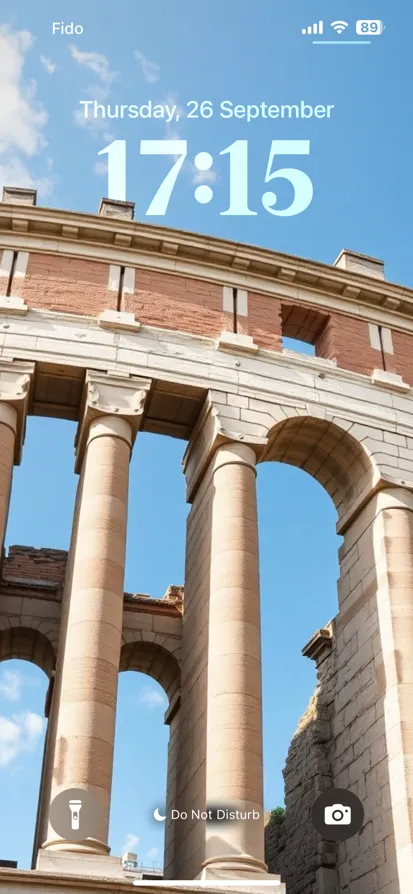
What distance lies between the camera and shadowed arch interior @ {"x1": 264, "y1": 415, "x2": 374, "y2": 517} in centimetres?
2062

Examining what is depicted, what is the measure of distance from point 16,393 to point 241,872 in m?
9.64

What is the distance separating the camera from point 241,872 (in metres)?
14.3

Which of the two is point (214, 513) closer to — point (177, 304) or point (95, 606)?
point (95, 606)

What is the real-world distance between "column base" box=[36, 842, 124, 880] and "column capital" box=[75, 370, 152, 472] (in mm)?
8153

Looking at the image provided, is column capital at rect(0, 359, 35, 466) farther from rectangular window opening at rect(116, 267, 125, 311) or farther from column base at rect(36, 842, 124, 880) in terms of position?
column base at rect(36, 842, 124, 880)

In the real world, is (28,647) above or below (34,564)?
below

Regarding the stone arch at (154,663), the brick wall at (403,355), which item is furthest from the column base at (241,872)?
the brick wall at (403,355)

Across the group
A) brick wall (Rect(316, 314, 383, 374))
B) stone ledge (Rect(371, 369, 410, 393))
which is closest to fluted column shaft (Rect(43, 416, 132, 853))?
brick wall (Rect(316, 314, 383, 374))

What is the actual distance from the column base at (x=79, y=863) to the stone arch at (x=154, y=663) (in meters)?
9.72

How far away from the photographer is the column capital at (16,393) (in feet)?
61.3

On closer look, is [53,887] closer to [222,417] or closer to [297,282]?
[222,417]

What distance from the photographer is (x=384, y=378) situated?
22.0m

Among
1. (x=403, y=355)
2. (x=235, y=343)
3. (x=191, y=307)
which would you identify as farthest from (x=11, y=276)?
(x=403, y=355)

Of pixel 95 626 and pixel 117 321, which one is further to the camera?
pixel 117 321
